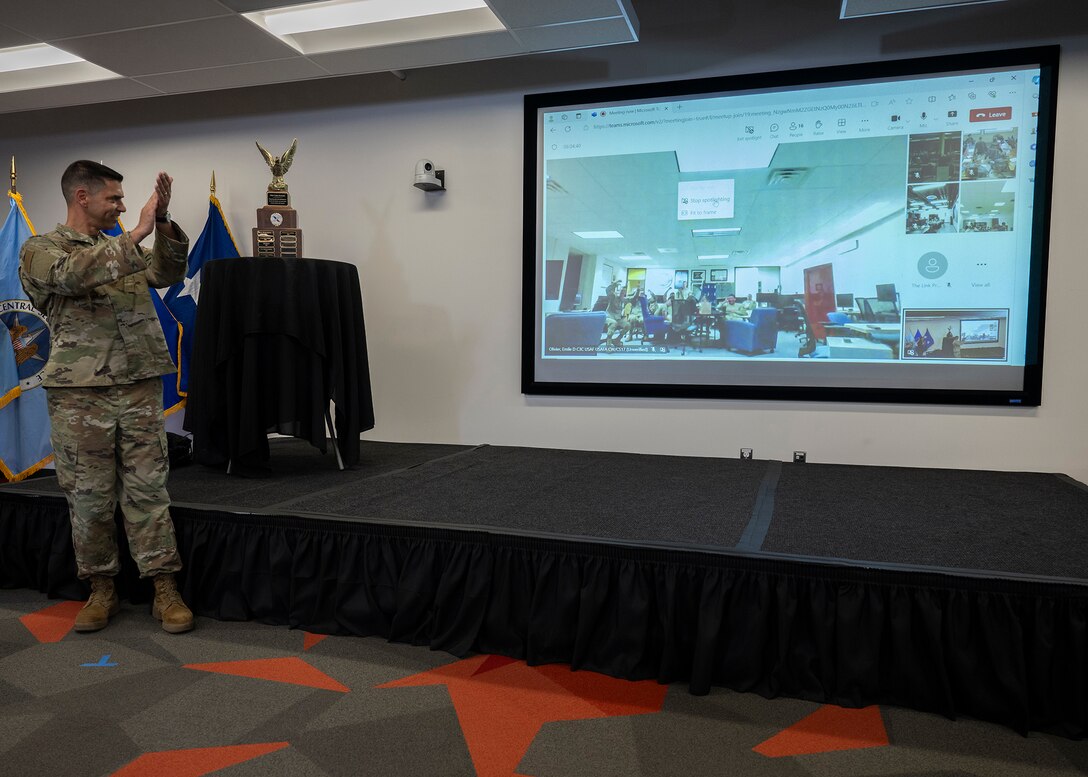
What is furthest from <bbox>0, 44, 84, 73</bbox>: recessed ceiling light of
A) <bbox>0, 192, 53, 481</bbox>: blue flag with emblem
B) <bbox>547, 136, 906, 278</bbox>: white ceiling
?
<bbox>547, 136, 906, 278</bbox>: white ceiling

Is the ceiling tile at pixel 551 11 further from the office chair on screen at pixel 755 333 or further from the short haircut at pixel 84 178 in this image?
the short haircut at pixel 84 178

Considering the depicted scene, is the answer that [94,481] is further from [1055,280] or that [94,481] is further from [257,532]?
[1055,280]

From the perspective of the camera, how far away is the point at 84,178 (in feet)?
7.07

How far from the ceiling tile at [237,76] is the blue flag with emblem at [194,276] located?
0.49m

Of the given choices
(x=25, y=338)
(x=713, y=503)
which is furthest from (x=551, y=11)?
(x=25, y=338)

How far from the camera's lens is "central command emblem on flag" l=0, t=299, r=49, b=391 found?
3.50 meters

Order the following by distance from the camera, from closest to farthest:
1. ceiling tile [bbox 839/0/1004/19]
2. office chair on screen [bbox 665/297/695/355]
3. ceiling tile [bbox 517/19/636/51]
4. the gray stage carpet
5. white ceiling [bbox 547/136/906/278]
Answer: the gray stage carpet, ceiling tile [bbox 839/0/1004/19], ceiling tile [bbox 517/19/636/51], white ceiling [bbox 547/136/906/278], office chair on screen [bbox 665/297/695/355]

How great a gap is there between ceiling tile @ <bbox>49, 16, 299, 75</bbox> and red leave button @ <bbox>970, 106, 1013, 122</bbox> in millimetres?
3067

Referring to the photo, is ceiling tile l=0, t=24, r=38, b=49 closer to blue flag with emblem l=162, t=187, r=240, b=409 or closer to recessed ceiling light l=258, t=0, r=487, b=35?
blue flag with emblem l=162, t=187, r=240, b=409

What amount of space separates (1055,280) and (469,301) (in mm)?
2720

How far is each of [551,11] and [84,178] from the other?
1.84m

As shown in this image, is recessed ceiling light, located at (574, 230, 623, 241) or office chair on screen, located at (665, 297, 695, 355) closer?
office chair on screen, located at (665, 297, 695, 355)

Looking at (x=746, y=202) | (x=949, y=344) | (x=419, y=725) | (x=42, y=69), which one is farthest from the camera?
(x=42, y=69)

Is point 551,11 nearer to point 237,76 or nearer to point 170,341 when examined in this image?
point 237,76
